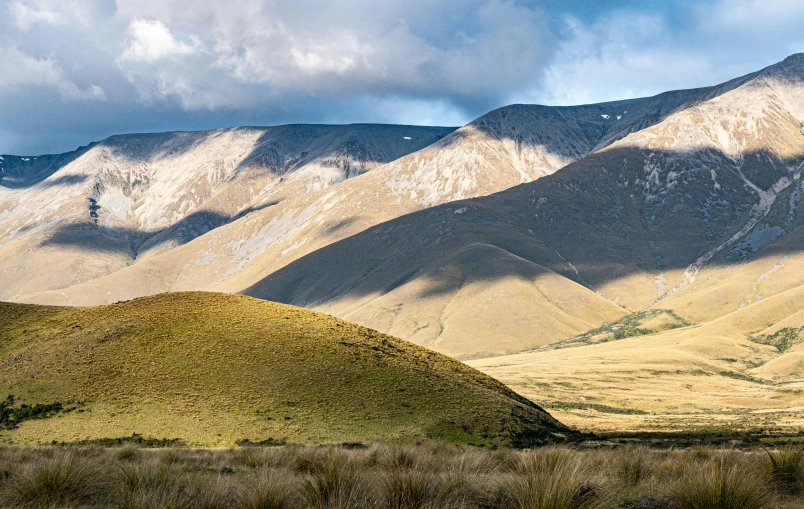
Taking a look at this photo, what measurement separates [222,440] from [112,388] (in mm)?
10624

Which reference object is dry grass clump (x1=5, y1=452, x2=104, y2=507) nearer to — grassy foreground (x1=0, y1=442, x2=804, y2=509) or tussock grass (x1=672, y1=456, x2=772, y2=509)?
grassy foreground (x1=0, y1=442, x2=804, y2=509)

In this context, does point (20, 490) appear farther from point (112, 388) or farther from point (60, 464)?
point (112, 388)

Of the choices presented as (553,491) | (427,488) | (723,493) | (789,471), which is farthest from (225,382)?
(723,493)

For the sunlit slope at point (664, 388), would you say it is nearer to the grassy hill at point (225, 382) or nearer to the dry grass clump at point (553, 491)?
the grassy hill at point (225, 382)

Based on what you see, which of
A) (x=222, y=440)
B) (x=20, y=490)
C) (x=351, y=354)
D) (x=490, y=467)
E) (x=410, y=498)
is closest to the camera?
(x=410, y=498)

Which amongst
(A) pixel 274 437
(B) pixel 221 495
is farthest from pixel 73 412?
(B) pixel 221 495

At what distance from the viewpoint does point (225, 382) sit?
43594 mm

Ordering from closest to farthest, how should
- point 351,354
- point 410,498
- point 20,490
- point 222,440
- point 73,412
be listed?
point 410,498 < point 20,490 < point 222,440 < point 73,412 < point 351,354

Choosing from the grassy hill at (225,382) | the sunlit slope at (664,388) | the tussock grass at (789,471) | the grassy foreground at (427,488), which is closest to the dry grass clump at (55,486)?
the grassy foreground at (427,488)

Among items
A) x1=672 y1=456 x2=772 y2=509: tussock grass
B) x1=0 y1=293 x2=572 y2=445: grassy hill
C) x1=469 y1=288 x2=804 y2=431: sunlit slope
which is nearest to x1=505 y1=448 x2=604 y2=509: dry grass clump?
x1=672 y1=456 x2=772 y2=509: tussock grass

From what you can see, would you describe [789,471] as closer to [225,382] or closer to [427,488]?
[427,488]

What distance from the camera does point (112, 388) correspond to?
42.1 metres

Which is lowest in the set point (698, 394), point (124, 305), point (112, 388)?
point (698, 394)

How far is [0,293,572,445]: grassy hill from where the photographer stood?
38688 millimetres
